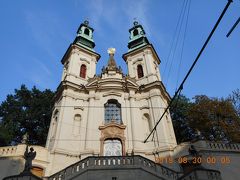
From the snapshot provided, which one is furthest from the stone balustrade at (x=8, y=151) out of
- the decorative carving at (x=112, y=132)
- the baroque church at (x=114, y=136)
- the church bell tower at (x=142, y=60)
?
the church bell tower at (x=142, y=60)

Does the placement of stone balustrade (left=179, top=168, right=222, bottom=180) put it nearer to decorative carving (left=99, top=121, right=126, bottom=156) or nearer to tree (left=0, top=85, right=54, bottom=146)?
decorative carving (left=99, top=121, right=126, bottom=156)

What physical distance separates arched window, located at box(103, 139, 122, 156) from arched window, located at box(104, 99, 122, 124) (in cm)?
209

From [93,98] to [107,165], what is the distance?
36.8ft

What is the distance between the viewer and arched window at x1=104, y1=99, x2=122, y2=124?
23.9 metres

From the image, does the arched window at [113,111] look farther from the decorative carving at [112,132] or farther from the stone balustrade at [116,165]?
the stone balustrade at [116,165]

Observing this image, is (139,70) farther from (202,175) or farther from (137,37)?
(202,175)

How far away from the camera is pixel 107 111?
80.8 ft

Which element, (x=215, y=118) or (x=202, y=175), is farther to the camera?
(x=215, y=118)

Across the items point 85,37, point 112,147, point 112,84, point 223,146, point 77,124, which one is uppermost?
point 85,37

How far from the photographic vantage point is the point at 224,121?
2555 centimetres

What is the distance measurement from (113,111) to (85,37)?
43.6 ft

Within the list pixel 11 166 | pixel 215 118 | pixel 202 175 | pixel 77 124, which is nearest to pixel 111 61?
pixel 77 124

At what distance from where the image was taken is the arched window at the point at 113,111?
78.4ft

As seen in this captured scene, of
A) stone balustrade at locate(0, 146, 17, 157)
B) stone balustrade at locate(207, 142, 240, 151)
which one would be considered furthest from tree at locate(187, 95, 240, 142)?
stone balustrade at locate(0, 146, 17, 157)
